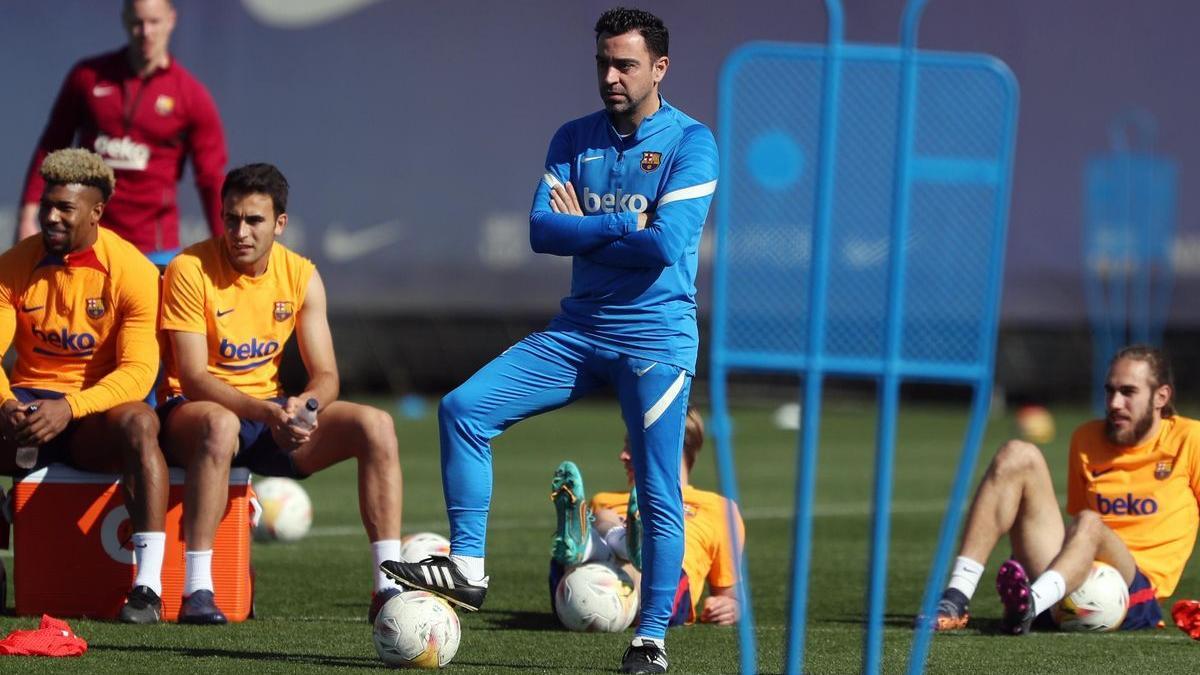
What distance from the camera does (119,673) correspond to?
212 inches

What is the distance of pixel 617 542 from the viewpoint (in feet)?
22.5

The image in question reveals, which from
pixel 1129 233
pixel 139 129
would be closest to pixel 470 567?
pixel 139 129

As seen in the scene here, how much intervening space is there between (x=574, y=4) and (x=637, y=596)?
16.1 metres

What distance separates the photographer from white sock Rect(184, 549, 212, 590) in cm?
661

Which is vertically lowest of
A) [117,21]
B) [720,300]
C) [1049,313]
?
[1049,313]

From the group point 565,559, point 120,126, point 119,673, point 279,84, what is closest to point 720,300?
point 119,673

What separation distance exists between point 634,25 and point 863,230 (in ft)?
5.06

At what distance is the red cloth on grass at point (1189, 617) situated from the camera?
21.5 ft

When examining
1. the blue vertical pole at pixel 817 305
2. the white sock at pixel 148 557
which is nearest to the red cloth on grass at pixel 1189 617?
the blue vertical pole at pixel 817 305

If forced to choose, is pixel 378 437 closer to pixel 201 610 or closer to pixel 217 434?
pixel 217 434

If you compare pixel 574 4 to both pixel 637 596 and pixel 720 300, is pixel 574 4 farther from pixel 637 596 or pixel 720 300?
pixel 720 300

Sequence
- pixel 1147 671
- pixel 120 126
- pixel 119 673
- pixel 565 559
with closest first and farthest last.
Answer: pixel 119 673
pixel 1147 671
pixel 565 559
pixel 120 126

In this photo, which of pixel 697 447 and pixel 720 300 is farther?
pixel 697 447

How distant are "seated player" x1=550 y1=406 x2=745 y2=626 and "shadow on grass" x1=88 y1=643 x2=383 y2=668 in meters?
1.01
